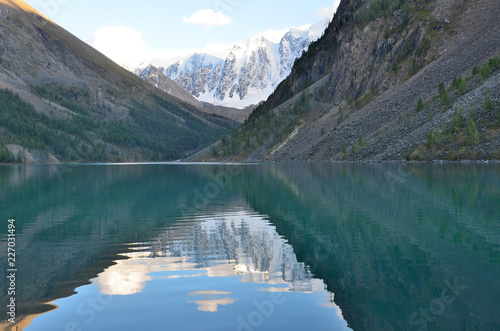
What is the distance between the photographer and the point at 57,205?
42031 millimetres

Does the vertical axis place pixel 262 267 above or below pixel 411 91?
below

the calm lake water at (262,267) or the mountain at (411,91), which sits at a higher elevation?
the mountain at (411,91)

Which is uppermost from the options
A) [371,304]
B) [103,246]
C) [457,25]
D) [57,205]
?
[457,25]

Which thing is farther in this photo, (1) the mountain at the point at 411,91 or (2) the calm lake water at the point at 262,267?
(1) the mountain at the point at 411,91

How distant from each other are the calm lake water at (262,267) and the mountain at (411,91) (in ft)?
215

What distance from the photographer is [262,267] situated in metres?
18.9

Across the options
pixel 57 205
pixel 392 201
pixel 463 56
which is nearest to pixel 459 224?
pixel 392 201

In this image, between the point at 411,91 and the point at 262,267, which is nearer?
the point at 262,267

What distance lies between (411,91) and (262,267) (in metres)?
125

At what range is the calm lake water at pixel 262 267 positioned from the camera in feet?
43.3

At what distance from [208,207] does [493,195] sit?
2300 centimetres

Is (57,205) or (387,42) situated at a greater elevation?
(387,42)

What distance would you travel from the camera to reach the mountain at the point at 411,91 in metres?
99.2

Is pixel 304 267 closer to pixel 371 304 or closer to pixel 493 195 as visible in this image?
pixel 371 304
